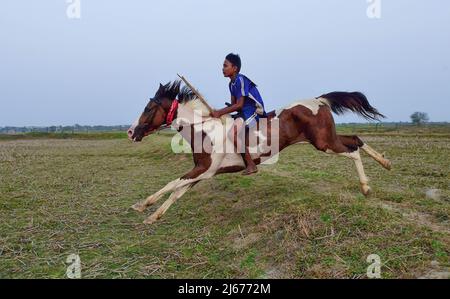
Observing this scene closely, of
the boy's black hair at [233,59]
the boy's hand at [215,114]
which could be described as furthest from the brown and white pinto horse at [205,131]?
the boy's black hair at [233,59]

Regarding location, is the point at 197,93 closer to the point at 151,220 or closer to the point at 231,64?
the point at 231,64

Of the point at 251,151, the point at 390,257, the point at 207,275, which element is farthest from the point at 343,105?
the point at 207,275

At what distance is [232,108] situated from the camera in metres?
6.25

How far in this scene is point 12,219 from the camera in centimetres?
690

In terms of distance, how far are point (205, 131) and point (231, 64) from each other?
1232 mm

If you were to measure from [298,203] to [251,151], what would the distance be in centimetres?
117

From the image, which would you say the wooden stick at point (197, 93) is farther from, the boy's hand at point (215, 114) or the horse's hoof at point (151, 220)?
the horse's hoof at point (151, 220)

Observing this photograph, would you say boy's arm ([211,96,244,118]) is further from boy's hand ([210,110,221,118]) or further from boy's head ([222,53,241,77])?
boy's head ([222,53,241,77])

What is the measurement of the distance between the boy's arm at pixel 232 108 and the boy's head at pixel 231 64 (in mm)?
451

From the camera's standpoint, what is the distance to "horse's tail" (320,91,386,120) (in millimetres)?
7207

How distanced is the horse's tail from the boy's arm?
1.95 m

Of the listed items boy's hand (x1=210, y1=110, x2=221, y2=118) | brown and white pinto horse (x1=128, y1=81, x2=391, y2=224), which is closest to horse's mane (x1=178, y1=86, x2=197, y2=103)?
brown and white pinto horse (x1=128, y1=81, x2=391, y2=224)

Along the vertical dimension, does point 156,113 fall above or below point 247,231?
above

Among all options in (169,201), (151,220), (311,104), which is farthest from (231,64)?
(151,220)
